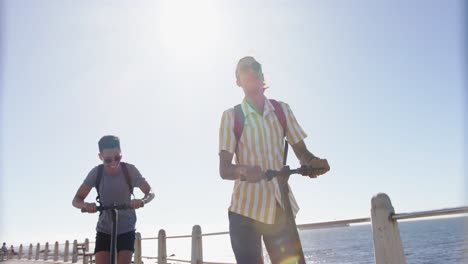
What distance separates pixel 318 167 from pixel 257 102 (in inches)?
24.3

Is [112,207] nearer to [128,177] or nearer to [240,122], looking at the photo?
[128,177]

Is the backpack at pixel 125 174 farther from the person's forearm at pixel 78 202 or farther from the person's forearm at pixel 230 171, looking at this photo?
the person's forearm at pixel 230 171

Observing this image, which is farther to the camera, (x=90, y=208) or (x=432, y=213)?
(x=90, y=208)

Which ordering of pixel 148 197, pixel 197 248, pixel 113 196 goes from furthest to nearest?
pixel 197 248, pixel 148 197, pixel 113 196

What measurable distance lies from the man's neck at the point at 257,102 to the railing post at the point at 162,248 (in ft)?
24.5

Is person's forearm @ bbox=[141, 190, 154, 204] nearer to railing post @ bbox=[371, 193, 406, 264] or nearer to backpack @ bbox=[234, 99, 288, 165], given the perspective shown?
backpack @ bbox=[234, 99, 288, 165]

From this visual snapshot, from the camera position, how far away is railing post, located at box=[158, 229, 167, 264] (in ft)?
30.1

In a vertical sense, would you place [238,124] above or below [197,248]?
above

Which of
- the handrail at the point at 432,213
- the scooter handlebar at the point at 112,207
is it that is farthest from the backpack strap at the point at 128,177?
the handrail at the point at 432,213

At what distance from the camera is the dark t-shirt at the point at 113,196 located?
13.2 feet

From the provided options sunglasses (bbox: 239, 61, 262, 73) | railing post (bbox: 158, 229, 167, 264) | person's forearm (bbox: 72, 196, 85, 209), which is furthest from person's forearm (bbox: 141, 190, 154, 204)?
railing post (bbox: 158, 229, 167, 264)

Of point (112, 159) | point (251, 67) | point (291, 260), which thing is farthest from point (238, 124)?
point (112, 159)

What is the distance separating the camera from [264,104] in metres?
2.57

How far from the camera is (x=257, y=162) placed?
2385mm
